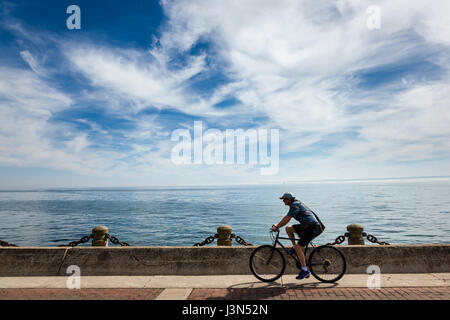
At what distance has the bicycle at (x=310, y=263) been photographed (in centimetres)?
629

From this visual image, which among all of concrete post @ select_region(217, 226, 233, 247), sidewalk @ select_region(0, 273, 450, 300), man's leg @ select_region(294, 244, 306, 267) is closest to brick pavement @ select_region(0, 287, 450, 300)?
sidewalk @ select_region(0, 273, 450, 300)

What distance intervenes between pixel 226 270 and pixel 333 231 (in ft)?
103

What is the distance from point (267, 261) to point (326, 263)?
48.6 inches

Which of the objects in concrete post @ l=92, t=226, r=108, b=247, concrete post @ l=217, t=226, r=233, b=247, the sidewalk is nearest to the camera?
the sidewalk

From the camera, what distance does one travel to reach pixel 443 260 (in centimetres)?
680

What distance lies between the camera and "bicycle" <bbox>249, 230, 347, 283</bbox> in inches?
248

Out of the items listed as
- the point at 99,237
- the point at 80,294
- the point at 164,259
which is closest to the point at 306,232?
the point at 164,259

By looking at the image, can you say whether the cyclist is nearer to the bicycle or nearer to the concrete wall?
the bicycle

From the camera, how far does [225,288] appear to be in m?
5.91

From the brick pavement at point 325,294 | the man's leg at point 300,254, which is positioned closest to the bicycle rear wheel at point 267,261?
the man's leg at point 300,254

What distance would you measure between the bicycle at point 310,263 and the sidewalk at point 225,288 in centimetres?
17

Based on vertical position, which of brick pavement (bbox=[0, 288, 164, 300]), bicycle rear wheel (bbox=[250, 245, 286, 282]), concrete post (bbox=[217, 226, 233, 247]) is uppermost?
concrete post (bbox=[217, 226, 233, 247])

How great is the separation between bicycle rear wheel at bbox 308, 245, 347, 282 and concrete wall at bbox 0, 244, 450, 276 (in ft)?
2.00

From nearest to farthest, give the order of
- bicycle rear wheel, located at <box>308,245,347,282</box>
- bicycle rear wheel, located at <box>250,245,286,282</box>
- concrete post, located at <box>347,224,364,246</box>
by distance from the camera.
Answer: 1. bicycle rear wheel, located at <box>308,245,347,282</box>
2. bicycle rear wheel, located at <box>250,245,286,282</box>
3. concrete post, located at <box>347,224,364,246</box>
